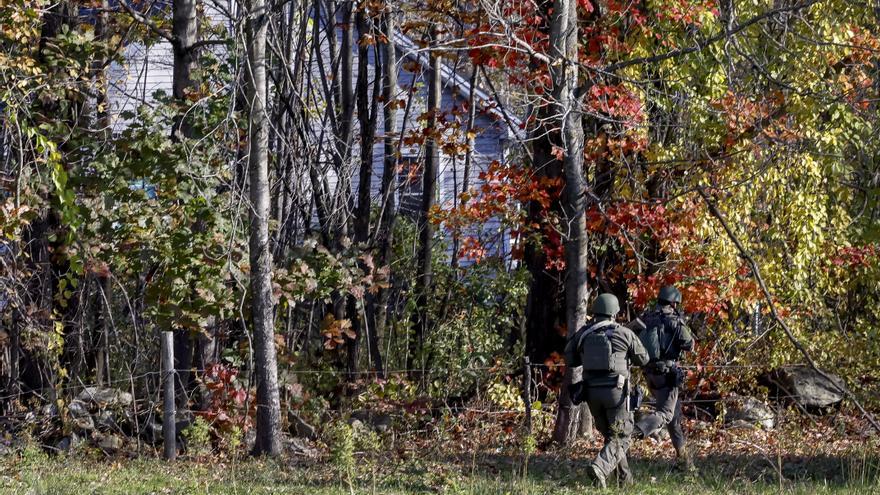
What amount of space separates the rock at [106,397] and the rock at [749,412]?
28.6 ft

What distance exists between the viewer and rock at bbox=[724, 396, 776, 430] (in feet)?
55.0

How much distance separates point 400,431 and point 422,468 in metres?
3.66

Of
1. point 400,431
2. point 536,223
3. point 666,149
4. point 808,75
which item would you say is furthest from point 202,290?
point 808,75

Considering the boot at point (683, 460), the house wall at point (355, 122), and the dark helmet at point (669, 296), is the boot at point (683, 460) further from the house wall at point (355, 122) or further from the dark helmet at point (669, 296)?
the house wall at point (355, 122)

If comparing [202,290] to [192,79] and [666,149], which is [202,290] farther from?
[666,149]

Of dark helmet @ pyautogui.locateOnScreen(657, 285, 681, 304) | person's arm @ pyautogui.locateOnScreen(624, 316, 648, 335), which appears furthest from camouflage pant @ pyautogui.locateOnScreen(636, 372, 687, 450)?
dark helmet @ pyautogui.locateOnScreen(657, 285, 681, 304)

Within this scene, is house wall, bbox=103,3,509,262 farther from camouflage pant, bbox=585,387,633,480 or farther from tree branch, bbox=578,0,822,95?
camouflage pant, bbox=585,387,633,480

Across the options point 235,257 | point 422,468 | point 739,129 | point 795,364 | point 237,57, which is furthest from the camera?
point 795,364

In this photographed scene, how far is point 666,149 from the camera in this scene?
1570 centimetres

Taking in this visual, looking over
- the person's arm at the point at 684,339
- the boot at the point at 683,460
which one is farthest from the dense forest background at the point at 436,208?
the boot at the point at 683,460

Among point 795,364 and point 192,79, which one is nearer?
point 192,79

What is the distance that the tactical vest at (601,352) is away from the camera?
10.4 meters

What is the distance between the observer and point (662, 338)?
12.0 meters

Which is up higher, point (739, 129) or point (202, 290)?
point (739, 129)
